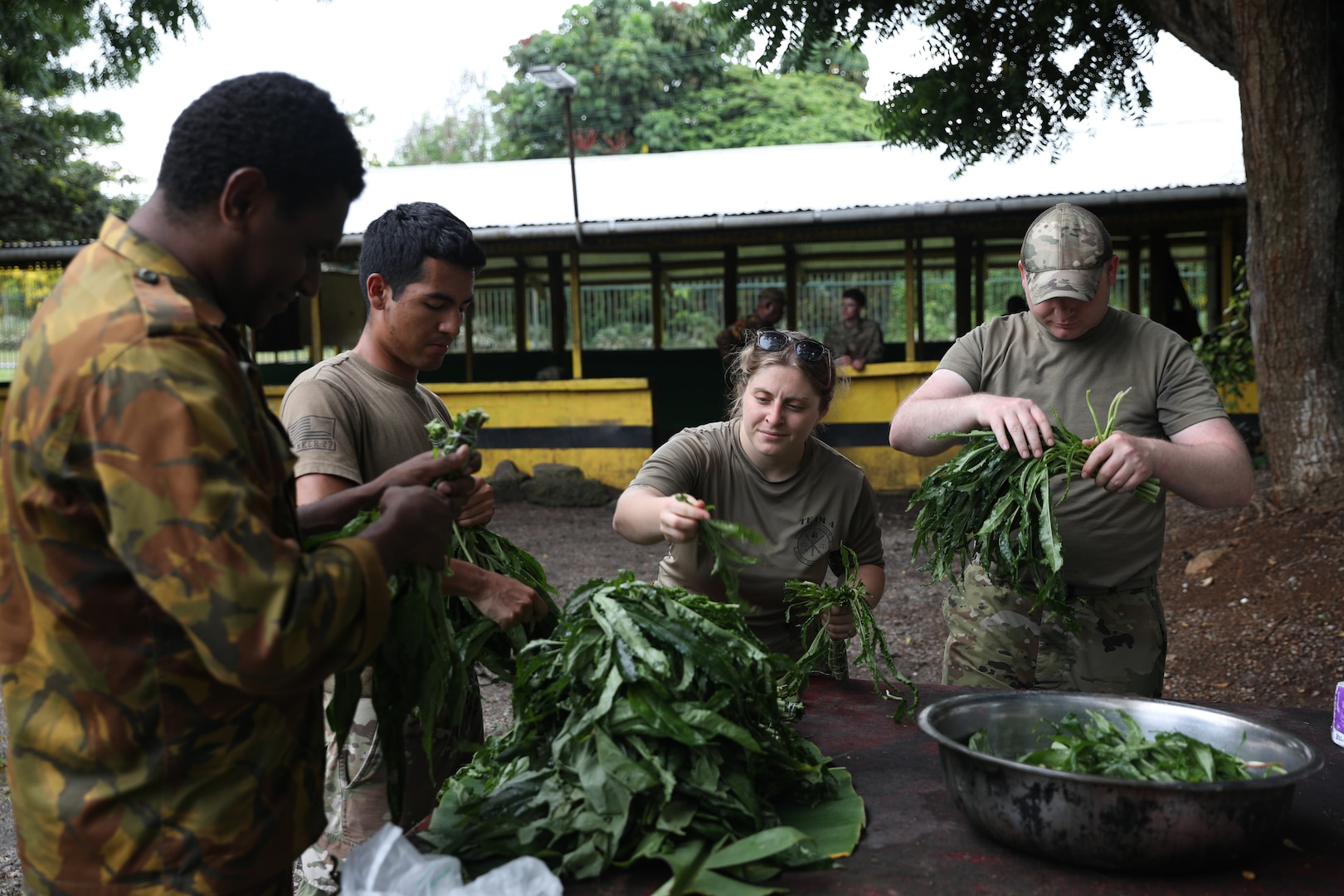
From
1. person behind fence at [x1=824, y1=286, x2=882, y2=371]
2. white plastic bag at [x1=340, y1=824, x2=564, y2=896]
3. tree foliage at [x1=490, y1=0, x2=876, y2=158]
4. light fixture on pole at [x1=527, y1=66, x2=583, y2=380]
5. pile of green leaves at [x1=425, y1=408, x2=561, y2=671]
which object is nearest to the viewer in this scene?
white plastic bag at [x1=340, y1=824, x2=564, y2=896]

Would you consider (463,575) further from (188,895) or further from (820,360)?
(820,360)

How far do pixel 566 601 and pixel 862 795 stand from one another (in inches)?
27.1

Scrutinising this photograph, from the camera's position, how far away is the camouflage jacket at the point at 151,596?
1.24 m

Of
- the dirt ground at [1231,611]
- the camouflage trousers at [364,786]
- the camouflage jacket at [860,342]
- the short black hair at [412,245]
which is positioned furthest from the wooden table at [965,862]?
the camouflage jacket at [860,342]

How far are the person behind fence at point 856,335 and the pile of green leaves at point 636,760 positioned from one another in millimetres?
10236

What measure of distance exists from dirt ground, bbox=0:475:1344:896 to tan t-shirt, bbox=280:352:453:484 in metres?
2.15

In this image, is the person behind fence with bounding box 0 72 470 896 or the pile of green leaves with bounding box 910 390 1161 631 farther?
the pile of green leaves with bounding box 910 390 1161 631

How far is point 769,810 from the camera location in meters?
1.90

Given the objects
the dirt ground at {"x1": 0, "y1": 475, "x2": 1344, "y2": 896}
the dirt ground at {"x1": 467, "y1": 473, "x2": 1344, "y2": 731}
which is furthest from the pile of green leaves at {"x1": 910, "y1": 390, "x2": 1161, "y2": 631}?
the dirt ground at {"x1": 467, "y1": 473, "x2": 1344, "y2": 731}

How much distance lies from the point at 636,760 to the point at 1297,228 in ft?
19.7

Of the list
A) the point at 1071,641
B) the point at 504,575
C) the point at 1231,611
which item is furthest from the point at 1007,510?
the point at 1231,611

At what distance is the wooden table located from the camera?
5.53ft

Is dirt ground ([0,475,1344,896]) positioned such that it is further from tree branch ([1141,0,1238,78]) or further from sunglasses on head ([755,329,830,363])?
tree branch ([1141,0,1238,78])

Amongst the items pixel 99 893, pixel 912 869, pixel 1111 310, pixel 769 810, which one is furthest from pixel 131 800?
pixel 1111 310
